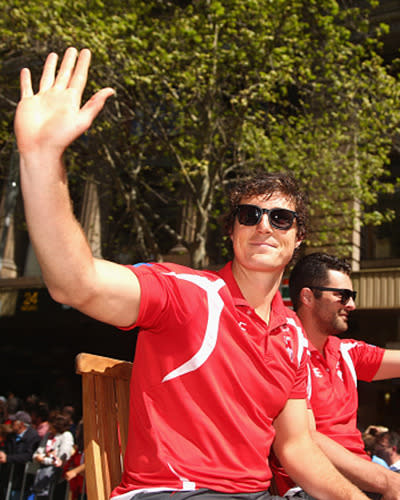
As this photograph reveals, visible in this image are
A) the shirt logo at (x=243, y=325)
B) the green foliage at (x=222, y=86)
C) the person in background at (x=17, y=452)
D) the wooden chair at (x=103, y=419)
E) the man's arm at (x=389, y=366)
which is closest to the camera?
the wooden chair at (x=103, y=419)

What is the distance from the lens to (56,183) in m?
1.61

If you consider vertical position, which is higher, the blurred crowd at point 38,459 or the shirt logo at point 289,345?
the shirt logo at point 289,345

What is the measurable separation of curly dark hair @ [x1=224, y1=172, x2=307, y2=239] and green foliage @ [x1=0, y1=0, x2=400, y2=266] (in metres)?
8.19

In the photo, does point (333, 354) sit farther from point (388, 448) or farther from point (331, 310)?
point (388, 448)

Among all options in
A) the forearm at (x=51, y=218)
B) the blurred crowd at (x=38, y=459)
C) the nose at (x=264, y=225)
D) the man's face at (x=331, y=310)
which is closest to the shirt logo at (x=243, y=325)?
the nose at (x=264, y=225)

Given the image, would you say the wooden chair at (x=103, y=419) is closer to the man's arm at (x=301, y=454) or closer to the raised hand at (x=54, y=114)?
the man's arm at (x=301, y=454)

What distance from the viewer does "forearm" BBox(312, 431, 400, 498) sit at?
9.37 feet

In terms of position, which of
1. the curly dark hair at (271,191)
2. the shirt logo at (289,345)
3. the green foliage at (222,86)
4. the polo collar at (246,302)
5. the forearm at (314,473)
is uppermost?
the green foliage at (222,86)

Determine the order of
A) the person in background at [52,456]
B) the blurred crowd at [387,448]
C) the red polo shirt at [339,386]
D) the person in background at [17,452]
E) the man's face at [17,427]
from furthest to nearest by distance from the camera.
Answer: the man's face at [17,427] → the person in background at [17,452] → the person in background at [52,456] → the blurred crowd at [387,448] → the red polo shirt at [339,386]

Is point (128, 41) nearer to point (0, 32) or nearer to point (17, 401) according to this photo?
point (0, 32)

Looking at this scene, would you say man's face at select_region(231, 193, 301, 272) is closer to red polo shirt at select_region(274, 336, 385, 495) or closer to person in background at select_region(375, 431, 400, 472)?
red polo shirt at select_region(274, 336, 385, 495)

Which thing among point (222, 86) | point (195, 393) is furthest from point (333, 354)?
point (222, 86)

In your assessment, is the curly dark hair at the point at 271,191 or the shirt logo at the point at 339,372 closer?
the curly dark hair at the point at 271,191

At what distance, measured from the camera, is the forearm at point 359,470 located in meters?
2.86
